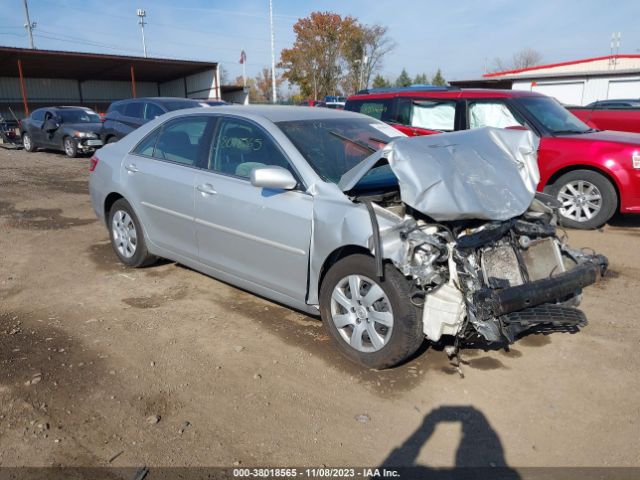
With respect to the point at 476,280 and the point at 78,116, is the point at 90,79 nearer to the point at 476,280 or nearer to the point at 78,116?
the point at 78,116

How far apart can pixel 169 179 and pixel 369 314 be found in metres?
2.37

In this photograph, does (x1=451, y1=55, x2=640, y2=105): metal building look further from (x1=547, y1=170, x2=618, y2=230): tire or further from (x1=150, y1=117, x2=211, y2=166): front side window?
(x1=150, y1=117, x2=211, y2=166): front side window

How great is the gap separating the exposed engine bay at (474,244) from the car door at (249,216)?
54cm

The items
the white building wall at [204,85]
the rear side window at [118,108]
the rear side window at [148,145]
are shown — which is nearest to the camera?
the rear side window at [148,145]

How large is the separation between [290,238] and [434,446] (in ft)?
5.59

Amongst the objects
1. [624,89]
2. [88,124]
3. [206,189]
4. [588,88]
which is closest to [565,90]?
[588,88]

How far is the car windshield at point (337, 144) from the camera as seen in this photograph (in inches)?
152

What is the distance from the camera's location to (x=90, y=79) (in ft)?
124

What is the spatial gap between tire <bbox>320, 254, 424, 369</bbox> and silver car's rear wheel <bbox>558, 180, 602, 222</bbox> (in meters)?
4.72

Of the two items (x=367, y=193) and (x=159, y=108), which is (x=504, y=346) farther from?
(x=159, y=108)

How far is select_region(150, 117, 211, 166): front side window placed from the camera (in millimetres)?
4516

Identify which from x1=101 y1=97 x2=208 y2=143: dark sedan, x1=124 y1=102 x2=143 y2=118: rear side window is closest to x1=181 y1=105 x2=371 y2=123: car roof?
x1=101 y1=97 x2=208 y2=143: dark sedan

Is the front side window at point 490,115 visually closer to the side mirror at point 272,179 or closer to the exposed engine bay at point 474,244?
the exposed engine bay at point 474,244

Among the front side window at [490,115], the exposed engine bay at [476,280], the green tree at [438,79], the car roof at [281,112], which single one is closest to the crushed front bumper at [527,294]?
the exposed engine bay at [476,280]
